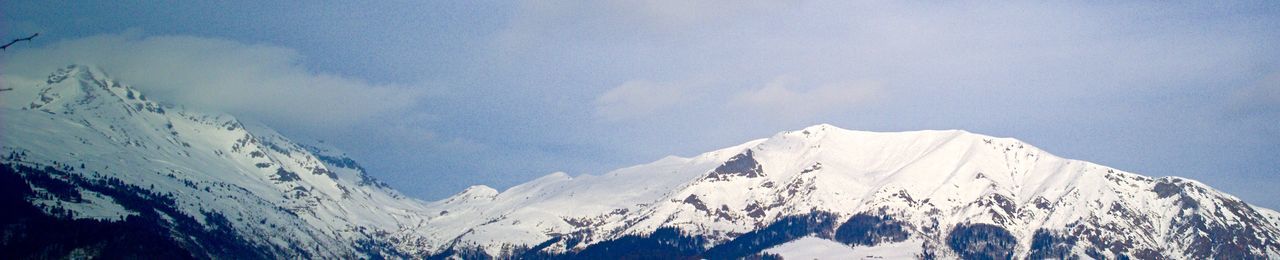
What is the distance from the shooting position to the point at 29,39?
45781 mm

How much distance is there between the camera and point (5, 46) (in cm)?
4391

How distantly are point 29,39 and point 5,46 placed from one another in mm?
1929
